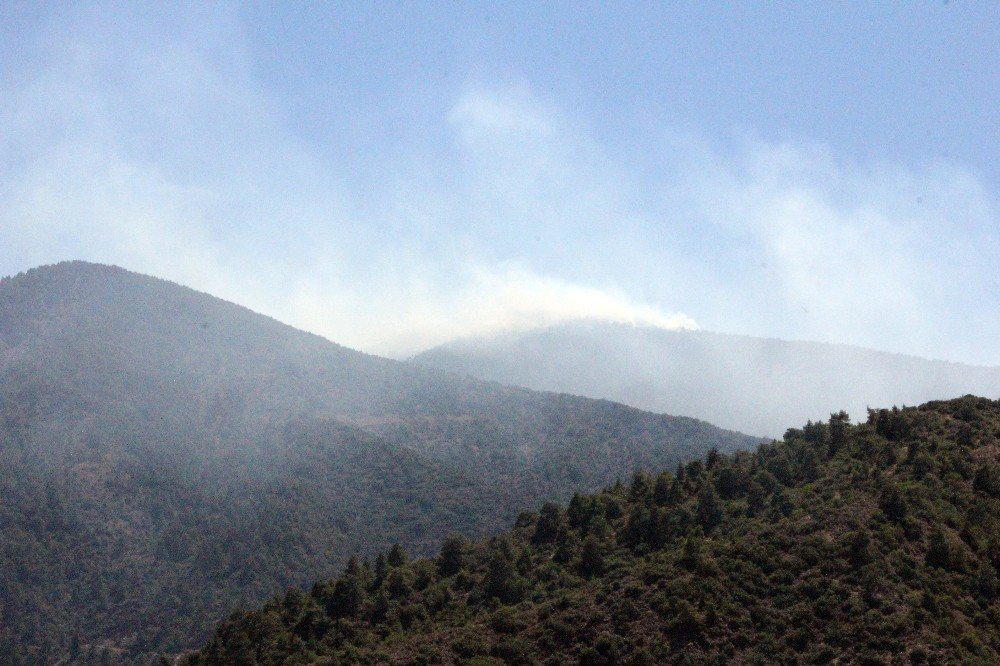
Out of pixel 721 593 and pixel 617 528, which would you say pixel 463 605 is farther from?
pixel 721 593

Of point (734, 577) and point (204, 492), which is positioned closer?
point (734, 577)

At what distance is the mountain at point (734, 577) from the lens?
119 ft

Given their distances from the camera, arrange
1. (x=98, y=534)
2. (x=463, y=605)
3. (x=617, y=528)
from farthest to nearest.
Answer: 1. (x=98, y=534)
2. (x=617, y=528)
3. (x=463, y=605)

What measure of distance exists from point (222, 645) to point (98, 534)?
105m

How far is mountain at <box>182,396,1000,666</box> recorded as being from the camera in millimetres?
36125

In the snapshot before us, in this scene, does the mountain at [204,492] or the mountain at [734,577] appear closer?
the mountain at [734,577]

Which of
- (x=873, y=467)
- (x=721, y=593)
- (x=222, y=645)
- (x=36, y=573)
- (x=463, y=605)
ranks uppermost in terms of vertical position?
(x=873, y=467)

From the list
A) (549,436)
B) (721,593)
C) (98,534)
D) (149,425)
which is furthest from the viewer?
(549,436)

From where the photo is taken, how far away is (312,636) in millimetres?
48438

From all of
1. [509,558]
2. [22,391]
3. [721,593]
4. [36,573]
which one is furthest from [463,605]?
[22,391]

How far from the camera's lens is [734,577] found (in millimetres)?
40406

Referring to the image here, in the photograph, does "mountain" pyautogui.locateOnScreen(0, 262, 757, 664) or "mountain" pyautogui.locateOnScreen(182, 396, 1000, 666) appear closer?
"mountain" pyautogui.locateOnScreen(182, 396, 1000, 666)

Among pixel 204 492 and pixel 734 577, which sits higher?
pixel 734 577

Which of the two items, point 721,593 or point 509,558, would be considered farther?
point 509,558
